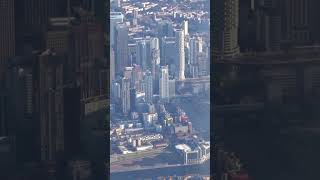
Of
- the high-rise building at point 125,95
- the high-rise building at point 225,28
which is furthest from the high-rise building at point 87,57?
the high-rise building at point 225,28

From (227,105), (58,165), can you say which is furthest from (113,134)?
(227,105)

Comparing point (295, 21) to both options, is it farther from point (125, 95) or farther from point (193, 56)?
point (125, 95)

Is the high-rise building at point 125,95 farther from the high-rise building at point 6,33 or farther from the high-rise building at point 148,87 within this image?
the high-rise building at point 6,33

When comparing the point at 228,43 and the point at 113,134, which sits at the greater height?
the point at 228,43

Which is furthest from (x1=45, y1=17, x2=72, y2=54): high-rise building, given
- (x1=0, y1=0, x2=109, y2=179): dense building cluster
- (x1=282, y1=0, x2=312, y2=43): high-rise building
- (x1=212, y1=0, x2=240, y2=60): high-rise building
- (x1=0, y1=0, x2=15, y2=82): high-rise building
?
(x1=282, y1=0, x2=312, y2=43): high-rise building

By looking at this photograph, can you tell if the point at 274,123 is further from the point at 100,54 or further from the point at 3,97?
the point at 3,97

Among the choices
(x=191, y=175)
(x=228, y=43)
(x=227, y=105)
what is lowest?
(x=191, y=175)
